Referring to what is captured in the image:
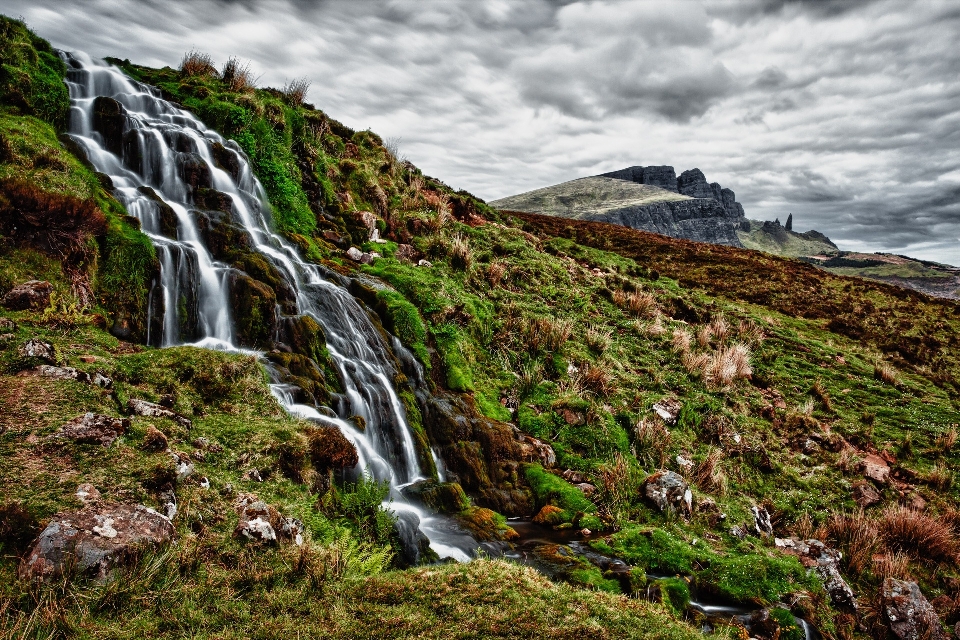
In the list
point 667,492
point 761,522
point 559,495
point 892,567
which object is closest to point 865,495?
point 892,567

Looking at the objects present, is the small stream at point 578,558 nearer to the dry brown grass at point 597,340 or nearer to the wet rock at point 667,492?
the wet rock at point 667,492

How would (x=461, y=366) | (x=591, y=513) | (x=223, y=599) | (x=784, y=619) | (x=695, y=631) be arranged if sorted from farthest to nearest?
(x=461, y=366) < (x=591, y=513) < (x=784, y=619) < (x=695, y=631) < (x=223, y=599)

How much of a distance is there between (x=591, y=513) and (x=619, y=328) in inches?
360

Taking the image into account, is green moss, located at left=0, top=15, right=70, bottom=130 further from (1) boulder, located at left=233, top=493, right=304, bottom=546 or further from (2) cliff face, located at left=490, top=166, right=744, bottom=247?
(2) cliff face, located at left=490, top=166, right=744, bottom=247

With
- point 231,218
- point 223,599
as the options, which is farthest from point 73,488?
point 231,218

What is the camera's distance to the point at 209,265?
10.1 metres

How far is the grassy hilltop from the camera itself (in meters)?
4.63

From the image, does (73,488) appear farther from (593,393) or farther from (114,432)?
(593,393)

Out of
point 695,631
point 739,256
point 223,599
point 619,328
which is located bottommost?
point 695,631

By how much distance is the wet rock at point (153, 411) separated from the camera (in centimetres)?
605

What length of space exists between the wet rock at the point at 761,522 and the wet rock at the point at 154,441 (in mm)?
9871

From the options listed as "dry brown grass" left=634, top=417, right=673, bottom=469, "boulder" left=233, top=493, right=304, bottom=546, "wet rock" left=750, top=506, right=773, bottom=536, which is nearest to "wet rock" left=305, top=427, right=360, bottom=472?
"boulder" left=233, top=493, right=304, bottom=546

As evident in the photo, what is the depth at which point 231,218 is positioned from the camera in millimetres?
11680

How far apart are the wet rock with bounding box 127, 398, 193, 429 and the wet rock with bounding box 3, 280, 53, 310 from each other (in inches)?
103
